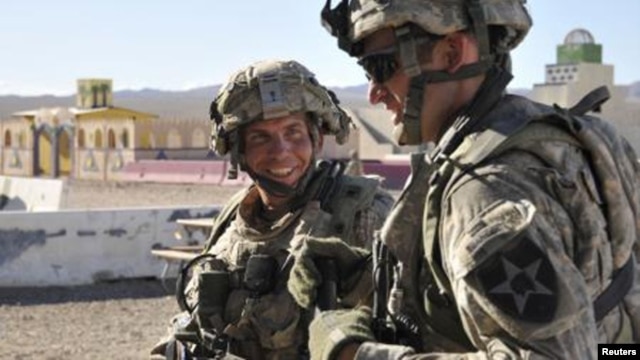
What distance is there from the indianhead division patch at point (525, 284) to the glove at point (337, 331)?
41 cm

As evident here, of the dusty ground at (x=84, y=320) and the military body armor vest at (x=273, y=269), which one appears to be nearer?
the military body armor vest at (x=273, y=269)

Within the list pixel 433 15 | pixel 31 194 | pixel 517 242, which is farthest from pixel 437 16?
pixel 31 194

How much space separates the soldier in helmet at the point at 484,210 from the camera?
178cm

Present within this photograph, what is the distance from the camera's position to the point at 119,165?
135 feet

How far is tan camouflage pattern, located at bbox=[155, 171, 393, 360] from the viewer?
10.9 feet

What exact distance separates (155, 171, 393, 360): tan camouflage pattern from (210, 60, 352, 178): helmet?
25 cm

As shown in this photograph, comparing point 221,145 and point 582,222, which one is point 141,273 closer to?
point 221,145

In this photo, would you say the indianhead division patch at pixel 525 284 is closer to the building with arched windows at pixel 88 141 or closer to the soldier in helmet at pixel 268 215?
the soldier in helmet at pixel 268 215

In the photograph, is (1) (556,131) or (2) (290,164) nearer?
(1) (556,131)

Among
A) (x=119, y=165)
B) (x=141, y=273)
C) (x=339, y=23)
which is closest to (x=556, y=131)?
(x=339, y=23)

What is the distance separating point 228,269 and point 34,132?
44.9m

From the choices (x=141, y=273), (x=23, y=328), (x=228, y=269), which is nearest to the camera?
(x=228, y=269)

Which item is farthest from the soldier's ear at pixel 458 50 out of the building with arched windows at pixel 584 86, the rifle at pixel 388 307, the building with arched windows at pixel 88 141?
the building with arched windows at pixel 88 141

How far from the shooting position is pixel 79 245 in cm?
1153
